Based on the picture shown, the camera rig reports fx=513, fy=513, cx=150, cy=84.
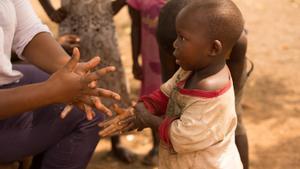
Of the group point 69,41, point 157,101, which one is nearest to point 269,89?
point 69,41

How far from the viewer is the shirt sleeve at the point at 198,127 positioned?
207cm

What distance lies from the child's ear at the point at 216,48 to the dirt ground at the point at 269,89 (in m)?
1.68

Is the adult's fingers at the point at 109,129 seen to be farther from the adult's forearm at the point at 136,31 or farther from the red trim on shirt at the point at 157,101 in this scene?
the adult's forearm at the point at 136,31

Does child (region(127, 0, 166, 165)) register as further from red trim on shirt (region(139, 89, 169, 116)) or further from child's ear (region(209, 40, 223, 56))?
child's ear (region(209, 40, 223, 56))

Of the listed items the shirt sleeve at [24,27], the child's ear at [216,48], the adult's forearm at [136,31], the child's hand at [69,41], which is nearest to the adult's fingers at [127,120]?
the child's ear at [216,48]

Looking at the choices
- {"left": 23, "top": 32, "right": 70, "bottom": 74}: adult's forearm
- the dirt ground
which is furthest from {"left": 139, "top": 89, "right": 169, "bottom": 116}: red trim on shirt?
the dirt ground

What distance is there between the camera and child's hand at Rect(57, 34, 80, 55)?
10.6 feet

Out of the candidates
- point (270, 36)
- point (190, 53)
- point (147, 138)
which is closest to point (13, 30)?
point (190, 53)

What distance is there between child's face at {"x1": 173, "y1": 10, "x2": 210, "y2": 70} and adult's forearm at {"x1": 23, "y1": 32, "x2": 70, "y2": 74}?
0.87 meters

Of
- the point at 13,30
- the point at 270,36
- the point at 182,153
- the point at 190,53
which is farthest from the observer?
the point at 270,36

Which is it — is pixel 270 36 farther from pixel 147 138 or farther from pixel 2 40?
pixel 2 40

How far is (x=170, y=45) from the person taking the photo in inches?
101

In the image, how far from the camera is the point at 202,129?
82.0 inches

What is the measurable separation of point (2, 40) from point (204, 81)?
40.9 inches
